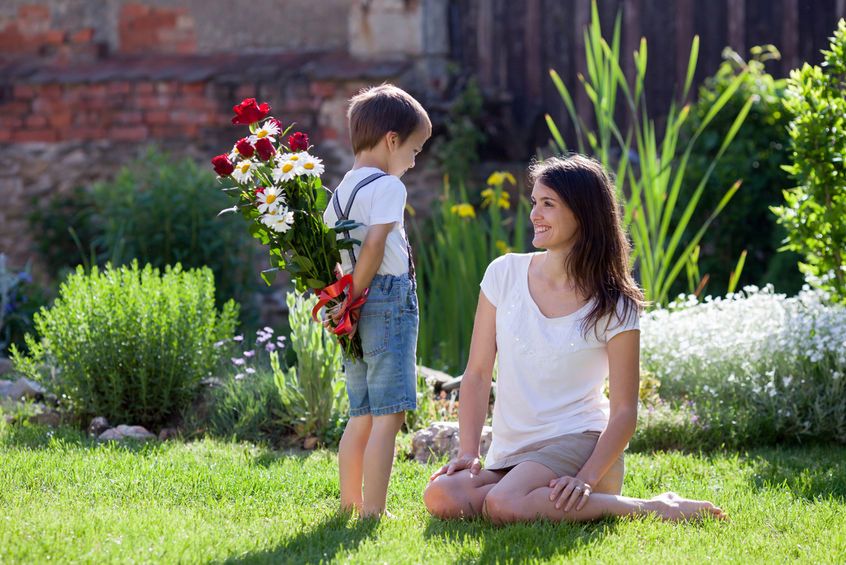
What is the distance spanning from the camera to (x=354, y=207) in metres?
3.29

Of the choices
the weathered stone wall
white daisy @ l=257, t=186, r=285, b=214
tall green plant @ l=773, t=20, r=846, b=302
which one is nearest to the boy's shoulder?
white daisy @ l=257, t=186, r=285, b=214

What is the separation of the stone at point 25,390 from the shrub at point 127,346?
289 millimetres

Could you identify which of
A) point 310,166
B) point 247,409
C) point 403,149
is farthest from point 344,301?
point 247,409

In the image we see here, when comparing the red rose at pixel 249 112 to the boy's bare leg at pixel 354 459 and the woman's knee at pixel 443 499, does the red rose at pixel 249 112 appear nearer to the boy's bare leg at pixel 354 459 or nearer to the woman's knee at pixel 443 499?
the boy's bare leg at pixel 354 459

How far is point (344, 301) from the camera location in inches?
126

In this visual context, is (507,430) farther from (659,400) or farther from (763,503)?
(659,400)

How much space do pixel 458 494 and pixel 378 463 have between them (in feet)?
0.85

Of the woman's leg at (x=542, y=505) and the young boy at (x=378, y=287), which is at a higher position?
the young boy at (x=378, y=287)

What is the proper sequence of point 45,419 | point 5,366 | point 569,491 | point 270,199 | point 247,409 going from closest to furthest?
point 569,491 < point 270,199 < point 247,409 < point 45,419 < point 5,366

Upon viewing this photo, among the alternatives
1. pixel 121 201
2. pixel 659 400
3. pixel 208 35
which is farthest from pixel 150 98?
pixel 659 400

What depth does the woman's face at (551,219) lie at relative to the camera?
324 centimetres

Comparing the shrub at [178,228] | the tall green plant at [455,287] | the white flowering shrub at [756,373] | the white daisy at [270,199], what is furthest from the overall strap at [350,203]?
the shrub at [178,228]

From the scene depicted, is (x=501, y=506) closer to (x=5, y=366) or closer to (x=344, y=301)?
(x=344, y=301)

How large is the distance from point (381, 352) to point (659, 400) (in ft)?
6.01
